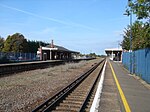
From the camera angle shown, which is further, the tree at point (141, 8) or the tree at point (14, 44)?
the tree at point (14, 44)

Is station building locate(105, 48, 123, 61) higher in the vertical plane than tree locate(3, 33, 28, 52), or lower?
lower

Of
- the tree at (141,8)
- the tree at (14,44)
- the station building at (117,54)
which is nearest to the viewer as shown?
the tree at (141,8)

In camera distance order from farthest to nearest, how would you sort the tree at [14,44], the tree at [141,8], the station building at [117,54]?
the station building at [117,54] < the tree at [14,44] < the tree at [141,8]

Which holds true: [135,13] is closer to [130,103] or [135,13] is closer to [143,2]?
[143,2]

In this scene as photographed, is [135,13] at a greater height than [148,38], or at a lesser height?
greater

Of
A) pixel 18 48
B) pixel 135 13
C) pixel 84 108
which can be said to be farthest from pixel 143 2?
pixel 18 48

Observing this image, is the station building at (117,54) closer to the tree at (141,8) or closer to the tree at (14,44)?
the tree at (14,44)

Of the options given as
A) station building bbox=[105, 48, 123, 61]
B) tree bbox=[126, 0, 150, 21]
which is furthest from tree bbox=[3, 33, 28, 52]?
tree bbox=[126, 0, 150, 21]

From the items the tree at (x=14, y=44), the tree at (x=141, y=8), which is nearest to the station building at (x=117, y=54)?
the tree at (x=14, y=44)

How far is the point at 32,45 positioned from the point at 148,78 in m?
124

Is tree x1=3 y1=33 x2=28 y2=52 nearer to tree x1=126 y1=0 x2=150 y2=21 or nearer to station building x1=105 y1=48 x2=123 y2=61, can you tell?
station building x1=105 y1=48 x2=123 y2=61

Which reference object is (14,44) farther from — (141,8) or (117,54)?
(141,8)

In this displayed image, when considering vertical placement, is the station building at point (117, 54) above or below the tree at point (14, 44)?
below

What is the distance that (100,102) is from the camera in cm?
1271
